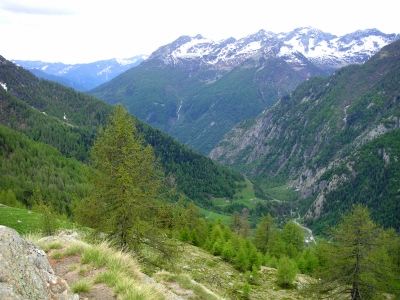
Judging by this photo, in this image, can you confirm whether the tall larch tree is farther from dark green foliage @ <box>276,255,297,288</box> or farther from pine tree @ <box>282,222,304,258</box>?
pine tree @ <box>282,222,304,258</box>

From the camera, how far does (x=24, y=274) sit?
25.8 feet

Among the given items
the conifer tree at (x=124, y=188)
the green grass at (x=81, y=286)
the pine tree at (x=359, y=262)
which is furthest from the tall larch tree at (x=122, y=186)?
the pine tree at (x=359, y=262)

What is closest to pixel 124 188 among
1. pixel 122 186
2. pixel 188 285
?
pixel 122 186

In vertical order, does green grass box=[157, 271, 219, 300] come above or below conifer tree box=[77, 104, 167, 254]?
below

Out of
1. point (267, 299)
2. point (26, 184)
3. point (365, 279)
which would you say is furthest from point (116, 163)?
point (26, 184)

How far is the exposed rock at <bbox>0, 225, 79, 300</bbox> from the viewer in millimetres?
7223

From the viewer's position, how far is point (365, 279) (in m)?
30.4

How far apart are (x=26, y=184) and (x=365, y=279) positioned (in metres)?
95.9

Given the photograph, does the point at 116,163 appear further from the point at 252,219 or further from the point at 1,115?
the point at 1,115

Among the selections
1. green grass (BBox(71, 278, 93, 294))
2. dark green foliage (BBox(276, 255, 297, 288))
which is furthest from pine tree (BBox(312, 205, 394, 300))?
green grass (BBox(71, 278, 93, 294))

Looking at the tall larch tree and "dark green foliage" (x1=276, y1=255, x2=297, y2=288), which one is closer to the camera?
the tall larch tree

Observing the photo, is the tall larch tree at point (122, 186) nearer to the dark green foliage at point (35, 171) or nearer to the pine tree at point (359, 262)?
the pine tree at point (359, 262)

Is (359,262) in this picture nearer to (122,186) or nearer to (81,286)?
(122,186)

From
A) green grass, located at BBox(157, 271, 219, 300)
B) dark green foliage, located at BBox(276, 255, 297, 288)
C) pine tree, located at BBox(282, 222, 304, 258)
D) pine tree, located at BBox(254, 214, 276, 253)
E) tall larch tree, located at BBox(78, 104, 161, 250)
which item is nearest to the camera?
green grass, located at BBox(157, 271, 219, 300)
